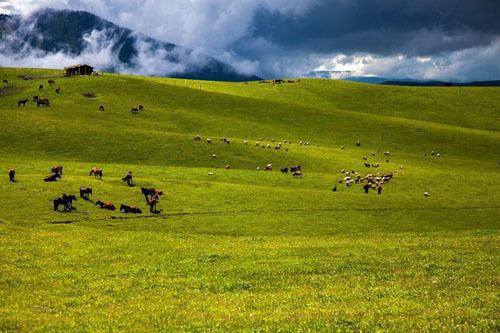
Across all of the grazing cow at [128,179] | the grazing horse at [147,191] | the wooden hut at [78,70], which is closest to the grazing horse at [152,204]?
the grazing horse at [147,191]

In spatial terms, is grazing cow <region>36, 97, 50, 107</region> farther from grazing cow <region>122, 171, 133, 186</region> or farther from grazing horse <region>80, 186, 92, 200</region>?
grazing horse <region>80, 186, 92, 200</region>

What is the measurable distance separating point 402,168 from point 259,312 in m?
66.5

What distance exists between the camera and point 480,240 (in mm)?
28078

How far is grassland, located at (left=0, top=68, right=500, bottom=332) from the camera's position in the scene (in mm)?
14398

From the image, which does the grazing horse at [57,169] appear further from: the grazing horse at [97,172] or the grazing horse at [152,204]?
the grazing horse at [152,204]

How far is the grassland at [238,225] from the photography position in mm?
14398

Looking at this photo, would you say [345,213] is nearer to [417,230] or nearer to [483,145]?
[417,230]

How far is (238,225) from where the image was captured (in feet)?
127

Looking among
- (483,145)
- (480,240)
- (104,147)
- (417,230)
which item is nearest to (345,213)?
(417,230)

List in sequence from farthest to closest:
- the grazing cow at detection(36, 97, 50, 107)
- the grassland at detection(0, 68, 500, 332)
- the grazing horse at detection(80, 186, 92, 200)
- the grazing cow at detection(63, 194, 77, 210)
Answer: the grazing cow at detection(36, 97, 50, 107) < the grazing horse at detection(80, 186, 92, 200) < the grazing cow at detection(63, 194, 77, 210) < the grassland at detection(0, 68, 500, 332)

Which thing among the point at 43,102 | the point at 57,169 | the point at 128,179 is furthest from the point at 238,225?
the point at 43,102

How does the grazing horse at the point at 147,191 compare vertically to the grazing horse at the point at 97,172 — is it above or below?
below

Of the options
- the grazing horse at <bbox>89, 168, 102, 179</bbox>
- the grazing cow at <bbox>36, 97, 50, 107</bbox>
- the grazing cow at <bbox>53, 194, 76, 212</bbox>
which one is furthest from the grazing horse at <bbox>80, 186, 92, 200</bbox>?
the grazing cow at <bbox>36, 97, 50, 107</bbox>

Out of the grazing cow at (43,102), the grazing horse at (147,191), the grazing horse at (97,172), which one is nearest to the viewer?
the grazing horse at (147,191)
